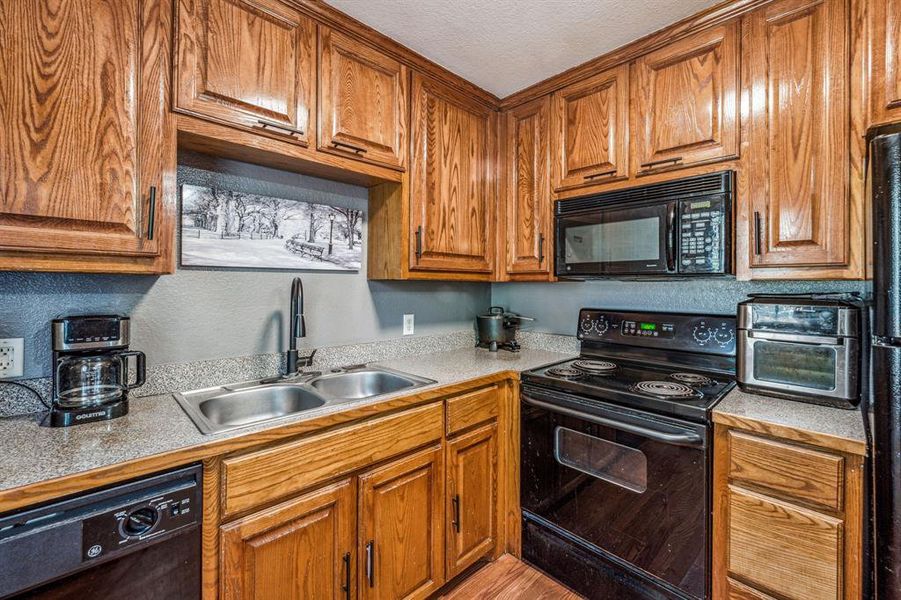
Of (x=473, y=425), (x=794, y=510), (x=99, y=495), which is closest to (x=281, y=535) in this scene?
(x=99, y=495)

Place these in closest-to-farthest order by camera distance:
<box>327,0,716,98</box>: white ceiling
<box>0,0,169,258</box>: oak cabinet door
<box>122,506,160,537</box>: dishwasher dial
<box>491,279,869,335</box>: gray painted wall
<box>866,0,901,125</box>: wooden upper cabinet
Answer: <box>122,506,160,537</box>: dishwasher dial
<box>0,0,169,258</box>: oak cabinet door
<box>866,0,901,125</box>: wooden upper cabinet
<box>327,0,716,98</box>: white ceiling
<box>491,279,869,335</box>: gray painted wall

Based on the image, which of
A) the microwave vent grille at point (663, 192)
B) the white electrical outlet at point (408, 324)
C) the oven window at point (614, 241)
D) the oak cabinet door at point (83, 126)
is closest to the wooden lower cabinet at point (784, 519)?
the oven window at point (614, 241)

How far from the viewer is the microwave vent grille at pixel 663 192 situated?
160cm

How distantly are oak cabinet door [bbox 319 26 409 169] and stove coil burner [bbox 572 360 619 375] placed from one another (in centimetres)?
130

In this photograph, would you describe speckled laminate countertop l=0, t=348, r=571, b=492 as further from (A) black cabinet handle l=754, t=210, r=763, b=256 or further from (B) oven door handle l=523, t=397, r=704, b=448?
(A) black cabinet handle l=754, t=210, r=763, b=256

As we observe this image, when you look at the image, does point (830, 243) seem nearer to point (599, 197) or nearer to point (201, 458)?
point (599, 197)

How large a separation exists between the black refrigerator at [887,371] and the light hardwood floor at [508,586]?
111 cm

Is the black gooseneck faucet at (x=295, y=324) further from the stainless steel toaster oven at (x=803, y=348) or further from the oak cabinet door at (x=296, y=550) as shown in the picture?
the stainless steel toaster oven at (x=803, y=348)

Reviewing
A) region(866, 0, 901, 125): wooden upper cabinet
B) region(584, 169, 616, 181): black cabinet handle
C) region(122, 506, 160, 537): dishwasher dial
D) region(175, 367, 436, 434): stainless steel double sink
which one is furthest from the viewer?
region(584, 169, 616, 181): black cabinet handle

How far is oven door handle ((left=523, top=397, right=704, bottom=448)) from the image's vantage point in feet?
4.48

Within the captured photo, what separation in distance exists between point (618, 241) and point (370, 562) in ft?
5.41

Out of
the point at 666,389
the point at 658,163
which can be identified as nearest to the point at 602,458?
the point at 666,389

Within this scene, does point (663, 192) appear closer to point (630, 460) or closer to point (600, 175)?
point (600, 175)

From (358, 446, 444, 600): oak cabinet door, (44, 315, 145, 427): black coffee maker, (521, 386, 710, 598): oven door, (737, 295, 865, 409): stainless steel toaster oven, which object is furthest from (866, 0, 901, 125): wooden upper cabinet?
(44, 315, 145, 427): black coffee maker
